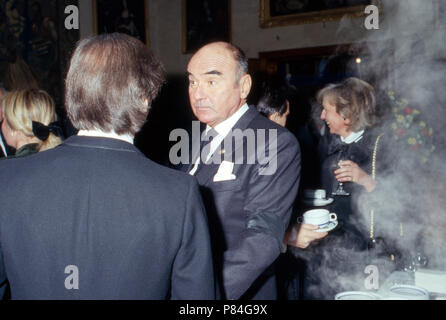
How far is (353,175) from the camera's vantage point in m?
3.20

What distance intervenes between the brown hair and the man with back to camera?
4.91 ft

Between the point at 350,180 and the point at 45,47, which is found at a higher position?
the point at 45,47

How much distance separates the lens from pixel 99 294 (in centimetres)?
126

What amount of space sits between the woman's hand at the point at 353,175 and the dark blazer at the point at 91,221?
2.16 meters

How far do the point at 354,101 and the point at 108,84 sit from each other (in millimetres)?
2726

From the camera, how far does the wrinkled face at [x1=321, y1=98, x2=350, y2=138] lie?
354 cm

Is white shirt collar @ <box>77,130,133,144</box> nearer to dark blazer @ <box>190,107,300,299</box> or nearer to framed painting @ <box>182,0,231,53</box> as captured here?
dark blazer @ <box>190,107,300,299</box>

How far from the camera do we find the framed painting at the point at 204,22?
8688 millimetres

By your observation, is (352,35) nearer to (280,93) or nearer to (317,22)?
(317,22)

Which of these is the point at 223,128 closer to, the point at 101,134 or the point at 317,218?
the point at 317,218

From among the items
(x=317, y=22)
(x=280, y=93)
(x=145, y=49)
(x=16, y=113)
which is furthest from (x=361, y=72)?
(x=145, y=49)

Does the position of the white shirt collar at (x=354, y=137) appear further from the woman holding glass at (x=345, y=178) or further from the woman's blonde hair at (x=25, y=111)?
the woman's blonde hair at (x=25, y=111)

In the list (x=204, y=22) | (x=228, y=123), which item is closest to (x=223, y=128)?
(x=228, y=123)
